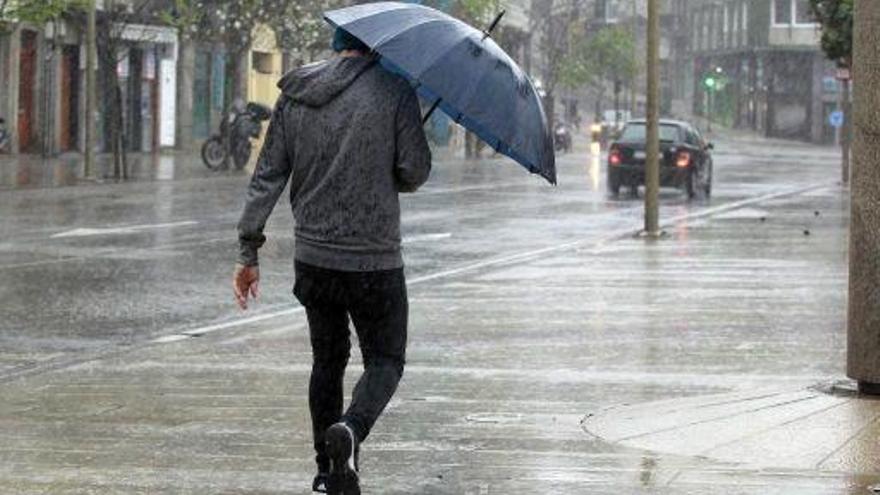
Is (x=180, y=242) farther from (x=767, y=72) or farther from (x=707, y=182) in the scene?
(x=767, y=72)

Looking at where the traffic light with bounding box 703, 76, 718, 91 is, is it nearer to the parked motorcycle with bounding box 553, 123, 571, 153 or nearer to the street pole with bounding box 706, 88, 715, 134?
the street pole with bounding box 706, 88, 715, 134

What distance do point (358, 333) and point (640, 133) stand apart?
117 ft

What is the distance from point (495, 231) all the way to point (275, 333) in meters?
13.2

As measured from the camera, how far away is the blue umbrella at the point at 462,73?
7.72 metres

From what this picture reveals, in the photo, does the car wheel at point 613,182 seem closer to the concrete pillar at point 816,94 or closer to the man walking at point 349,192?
the man walking at point 349,192

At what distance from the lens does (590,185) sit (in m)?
45.8

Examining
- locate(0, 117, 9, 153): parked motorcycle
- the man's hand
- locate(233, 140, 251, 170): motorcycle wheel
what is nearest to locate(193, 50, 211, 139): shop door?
locate(0, 117, 9, 153): parked motorcycle

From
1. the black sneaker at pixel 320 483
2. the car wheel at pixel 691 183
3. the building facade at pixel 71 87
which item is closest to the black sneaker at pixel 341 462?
the black sneaker at pixel 320 483

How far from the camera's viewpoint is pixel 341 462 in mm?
7453

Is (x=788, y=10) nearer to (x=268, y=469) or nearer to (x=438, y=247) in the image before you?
(x=438, y=247)

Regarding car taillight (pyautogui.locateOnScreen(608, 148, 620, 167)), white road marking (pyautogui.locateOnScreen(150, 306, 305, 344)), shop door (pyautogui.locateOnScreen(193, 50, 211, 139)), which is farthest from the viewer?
shop door (pyautogui.locateOnScreen(193, 50, 211, 139))

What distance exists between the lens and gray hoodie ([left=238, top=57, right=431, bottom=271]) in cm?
775

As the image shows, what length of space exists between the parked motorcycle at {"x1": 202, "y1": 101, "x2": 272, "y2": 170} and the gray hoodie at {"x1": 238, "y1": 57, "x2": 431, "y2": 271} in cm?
4070

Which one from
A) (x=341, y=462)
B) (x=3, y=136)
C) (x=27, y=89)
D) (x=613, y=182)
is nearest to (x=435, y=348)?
(x=341, y=462)
